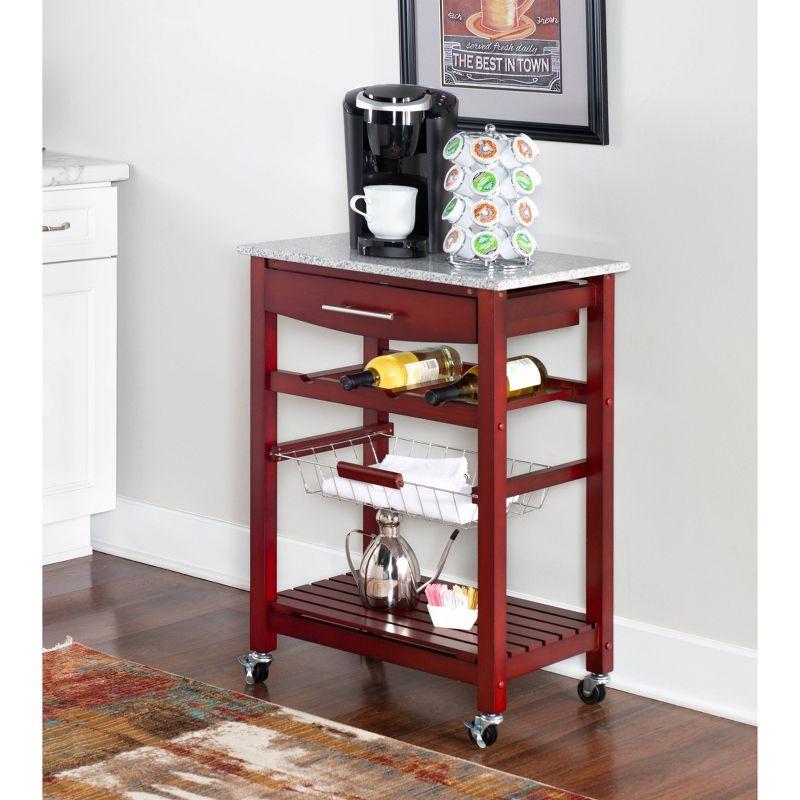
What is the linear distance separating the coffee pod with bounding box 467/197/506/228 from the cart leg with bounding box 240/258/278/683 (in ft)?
1.62

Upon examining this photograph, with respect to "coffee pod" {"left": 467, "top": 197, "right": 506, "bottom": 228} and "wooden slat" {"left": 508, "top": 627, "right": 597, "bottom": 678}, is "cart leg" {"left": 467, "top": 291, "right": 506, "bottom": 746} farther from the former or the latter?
"coffee pod" {"left": 467, "top": 197, "right": 506, "bottom": 228}

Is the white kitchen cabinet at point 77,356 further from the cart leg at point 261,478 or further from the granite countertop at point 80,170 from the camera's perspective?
the cart leg at point 261,478

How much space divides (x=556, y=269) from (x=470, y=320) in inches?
7.6

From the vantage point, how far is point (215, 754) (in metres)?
2.20

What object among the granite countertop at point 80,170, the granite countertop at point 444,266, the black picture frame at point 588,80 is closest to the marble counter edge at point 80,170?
the granite countertop at point 80,170

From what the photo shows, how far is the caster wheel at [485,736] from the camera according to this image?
2.25m

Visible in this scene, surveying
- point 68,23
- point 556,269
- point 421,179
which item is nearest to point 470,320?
point 556,269

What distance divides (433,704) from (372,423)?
2.17ft

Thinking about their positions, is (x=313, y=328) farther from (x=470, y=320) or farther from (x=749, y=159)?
(x=749, y=159)

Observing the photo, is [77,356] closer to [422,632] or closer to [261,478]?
[261,478]

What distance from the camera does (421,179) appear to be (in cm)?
240

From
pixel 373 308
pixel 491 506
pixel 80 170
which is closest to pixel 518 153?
pixel 373 308

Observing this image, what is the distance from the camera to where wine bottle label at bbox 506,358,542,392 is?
2.25 meters

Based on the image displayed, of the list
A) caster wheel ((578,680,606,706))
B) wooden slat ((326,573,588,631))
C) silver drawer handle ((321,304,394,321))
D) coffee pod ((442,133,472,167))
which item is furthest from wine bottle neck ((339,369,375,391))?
caster wheel ((578,680,606,706))
